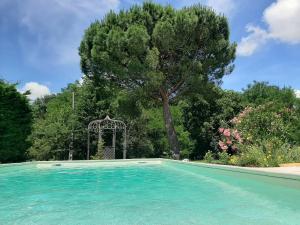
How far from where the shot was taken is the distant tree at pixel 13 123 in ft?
45.0

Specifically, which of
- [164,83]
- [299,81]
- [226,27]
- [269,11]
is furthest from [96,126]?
[299,81]

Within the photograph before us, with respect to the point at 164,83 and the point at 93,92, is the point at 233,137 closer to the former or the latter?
the point at 164,83

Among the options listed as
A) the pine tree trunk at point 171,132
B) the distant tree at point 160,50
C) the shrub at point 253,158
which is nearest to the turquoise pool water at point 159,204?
the shrub at point 253,158

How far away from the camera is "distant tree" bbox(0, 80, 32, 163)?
1370 centimetres

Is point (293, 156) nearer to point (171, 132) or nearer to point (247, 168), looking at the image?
point (247, 168)

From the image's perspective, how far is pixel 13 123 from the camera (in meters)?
14.1

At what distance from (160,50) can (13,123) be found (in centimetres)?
779

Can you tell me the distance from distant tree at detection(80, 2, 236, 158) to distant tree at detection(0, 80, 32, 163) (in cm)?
501

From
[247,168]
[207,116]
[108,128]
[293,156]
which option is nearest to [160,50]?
[108,128]

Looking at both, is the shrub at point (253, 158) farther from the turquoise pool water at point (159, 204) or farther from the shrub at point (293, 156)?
the turquoise pool water at point (159, 204)

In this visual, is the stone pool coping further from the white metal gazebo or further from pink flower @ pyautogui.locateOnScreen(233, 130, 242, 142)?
the white metal gazebo

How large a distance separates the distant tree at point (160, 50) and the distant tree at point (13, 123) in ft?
16.4

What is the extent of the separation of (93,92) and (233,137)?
36.7 ft

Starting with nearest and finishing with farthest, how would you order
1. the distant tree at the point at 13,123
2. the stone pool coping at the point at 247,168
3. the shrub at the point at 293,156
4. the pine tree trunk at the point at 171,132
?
the stone pool coping at the point at 247,168 < the shrub at the point at 293,156 < the distant tree at the point at 13,123 < the pine tree trunk at the point at 171,132
